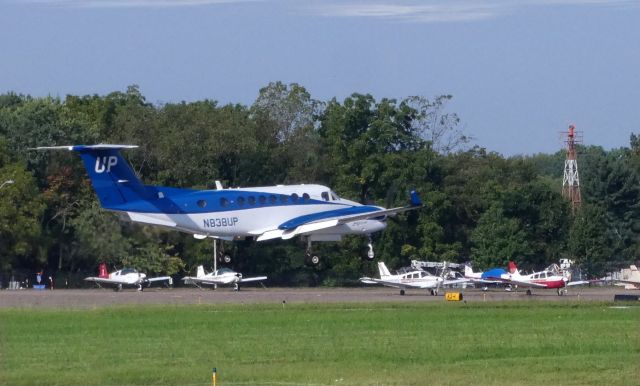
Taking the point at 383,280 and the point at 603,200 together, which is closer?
the point at 383,280

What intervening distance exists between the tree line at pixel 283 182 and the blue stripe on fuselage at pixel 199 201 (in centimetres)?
1166

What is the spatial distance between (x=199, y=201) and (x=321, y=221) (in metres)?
6.57

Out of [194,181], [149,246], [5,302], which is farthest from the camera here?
[194,181]

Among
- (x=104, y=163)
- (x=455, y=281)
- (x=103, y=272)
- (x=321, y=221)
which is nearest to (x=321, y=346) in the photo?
(x=104, y=163)

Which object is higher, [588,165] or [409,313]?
[588,165]

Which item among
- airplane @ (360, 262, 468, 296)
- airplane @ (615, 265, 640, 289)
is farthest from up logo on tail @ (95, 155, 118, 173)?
airplane @ (615, 265, 640, 289)

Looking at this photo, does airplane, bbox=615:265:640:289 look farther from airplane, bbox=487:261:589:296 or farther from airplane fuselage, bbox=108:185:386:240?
airplane fuselage, bbox=108:185:386:240

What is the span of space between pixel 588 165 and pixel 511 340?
81.8 meters

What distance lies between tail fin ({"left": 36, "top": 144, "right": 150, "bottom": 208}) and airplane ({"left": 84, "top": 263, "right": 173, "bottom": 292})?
13.8m

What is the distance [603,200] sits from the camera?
10869 cm

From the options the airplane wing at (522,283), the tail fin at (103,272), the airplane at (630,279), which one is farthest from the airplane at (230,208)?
the airplane at (630,279)

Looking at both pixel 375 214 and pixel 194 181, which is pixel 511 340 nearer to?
pixel 375 214

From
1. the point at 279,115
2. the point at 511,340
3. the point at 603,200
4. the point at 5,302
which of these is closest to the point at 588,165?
the point at 603,200

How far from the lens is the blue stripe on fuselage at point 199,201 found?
5991cm
